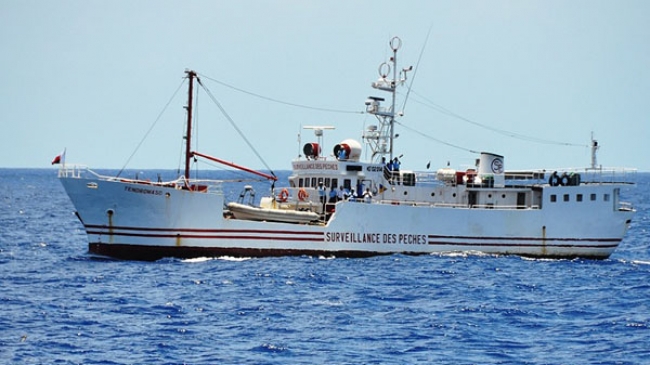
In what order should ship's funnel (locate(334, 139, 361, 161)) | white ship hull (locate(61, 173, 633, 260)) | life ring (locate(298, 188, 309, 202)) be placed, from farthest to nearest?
ship's funnel (locate(334, 139, 361, 161))
life ring (locate(298, 188, 309, 202))
white ship hull (locate(61, 173, 633, 260))

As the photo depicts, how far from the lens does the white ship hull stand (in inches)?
1587

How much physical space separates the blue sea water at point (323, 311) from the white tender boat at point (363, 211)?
0.97 m

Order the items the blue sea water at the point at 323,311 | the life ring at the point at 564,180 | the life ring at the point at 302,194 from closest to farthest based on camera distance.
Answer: the blue sea water at the point at 323,311 < the life ring at the point at 302,194 < the life ring at the point at 564,180

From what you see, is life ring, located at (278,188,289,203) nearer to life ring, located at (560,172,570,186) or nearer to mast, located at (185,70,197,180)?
mast, located at (185,70,197,180)

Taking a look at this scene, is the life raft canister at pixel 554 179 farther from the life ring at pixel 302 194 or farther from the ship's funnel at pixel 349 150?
the life ring at pixel 302 194

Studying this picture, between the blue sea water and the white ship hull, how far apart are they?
809mm

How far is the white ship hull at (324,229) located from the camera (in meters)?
40.3

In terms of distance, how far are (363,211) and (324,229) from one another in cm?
185

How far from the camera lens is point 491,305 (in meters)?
31.6

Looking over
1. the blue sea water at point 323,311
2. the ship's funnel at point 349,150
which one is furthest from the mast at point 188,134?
the ship's funnel at point 349,150

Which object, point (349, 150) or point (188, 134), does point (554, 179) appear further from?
point (188, 134)

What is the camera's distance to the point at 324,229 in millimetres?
41906

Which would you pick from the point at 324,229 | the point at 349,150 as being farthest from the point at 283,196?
the point at 349,150

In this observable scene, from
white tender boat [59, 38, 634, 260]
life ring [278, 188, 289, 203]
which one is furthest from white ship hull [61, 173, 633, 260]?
life ring [278, 188, 289, 203]
